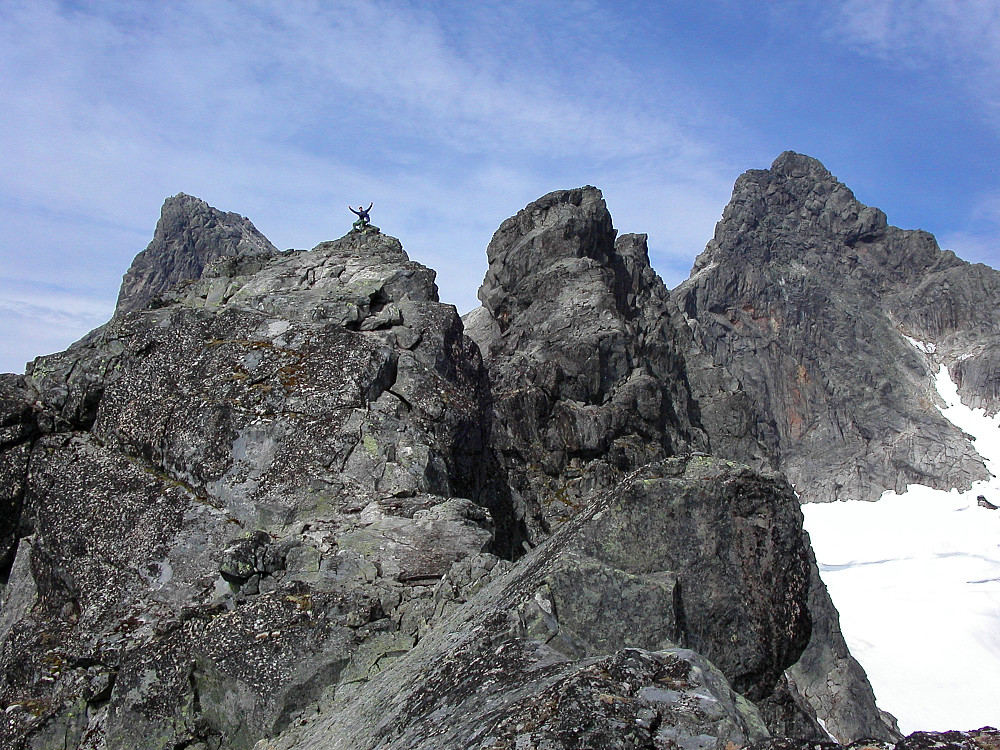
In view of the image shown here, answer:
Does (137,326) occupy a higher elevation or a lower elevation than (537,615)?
higher

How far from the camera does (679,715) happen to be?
5.86 meters

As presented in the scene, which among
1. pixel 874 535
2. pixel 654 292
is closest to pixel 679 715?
pixel 654 292

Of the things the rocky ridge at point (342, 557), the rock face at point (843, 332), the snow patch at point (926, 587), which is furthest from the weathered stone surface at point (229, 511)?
the rock face at point (843, 332)

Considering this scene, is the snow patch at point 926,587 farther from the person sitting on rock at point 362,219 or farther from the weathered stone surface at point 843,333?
the person sitting on rock at point 362,219

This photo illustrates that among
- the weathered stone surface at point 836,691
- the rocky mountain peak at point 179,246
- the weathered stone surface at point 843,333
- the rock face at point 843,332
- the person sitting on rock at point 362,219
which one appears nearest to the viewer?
the person sitting on rock at point 362,219

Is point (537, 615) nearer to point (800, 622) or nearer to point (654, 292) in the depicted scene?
point (800, 622)

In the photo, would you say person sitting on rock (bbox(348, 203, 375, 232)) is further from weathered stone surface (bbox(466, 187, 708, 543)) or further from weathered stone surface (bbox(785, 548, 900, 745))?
weathered stone surface (bbox(785, 548, 900, 745))

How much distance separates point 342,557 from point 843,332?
18559 centimetres

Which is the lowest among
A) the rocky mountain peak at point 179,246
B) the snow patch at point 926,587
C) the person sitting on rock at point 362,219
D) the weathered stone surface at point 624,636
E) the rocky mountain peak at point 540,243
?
the snow patch at point 926,587

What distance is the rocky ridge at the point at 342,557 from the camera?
24.4ft

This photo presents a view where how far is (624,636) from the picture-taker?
27.2ft

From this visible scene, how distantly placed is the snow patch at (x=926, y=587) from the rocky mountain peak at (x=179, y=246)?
4245 inches

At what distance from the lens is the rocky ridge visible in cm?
743

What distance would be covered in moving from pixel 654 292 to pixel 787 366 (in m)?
97.4
